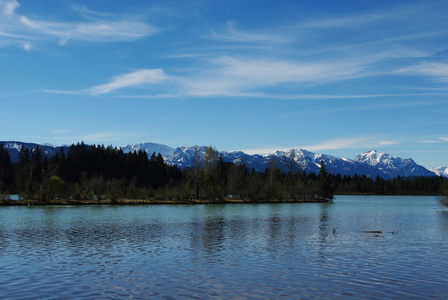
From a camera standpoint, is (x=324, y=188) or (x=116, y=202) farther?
(x=324, y=188)

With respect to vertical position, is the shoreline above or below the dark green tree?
below

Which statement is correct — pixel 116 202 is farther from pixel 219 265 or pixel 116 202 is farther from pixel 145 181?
pixel 219 265

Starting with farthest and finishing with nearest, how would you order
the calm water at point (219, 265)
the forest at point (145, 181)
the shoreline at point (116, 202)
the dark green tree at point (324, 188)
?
the dark green tree at point (324, 188) < the forest at point (145, 181) < the shoreline at point (116, 202) < the calm water at point (219, 265)

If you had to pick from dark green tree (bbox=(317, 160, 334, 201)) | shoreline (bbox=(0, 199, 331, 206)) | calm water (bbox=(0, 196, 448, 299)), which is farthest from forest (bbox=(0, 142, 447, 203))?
calm water (bbox=(0, 196, 448, 299))

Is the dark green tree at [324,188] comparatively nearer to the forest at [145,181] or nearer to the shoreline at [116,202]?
the forest at [145,181]

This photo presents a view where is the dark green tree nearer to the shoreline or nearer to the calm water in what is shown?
the shoreline

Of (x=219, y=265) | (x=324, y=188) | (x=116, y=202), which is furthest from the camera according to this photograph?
(x=324, y=188)

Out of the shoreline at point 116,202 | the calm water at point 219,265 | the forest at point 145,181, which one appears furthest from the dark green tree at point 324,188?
the calm water at point 219,265

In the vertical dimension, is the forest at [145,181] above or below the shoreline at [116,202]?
above

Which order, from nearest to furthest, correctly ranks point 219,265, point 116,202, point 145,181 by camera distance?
point 219,265
point 116,202
point 145,181

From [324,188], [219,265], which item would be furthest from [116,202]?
[219,265]

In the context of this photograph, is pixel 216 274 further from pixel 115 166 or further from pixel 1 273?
pixel 115 166

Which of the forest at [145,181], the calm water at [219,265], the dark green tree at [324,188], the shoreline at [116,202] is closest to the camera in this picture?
the calm water at [219,265]

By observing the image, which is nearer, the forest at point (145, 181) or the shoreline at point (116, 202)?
the shoreline at point (116, 202)
